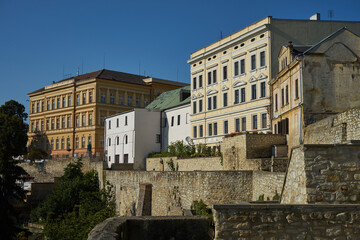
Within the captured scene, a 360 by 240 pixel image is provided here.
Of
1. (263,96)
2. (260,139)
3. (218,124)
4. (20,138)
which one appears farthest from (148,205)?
(20,138)

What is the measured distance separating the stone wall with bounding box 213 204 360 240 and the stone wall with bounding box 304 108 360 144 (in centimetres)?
1014

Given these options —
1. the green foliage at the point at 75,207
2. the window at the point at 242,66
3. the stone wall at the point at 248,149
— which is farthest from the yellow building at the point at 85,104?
the stone wall at the point at 248,149

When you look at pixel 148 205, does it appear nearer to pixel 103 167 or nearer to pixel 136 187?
pixel 136 187

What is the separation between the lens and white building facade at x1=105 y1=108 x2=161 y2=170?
171 feet

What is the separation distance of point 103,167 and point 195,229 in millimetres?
36080

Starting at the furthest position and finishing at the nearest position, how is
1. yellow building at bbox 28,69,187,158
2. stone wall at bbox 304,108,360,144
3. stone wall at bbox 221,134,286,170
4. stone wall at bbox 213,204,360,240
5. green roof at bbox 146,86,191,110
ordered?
yellow building at bbox 28,69,187,158 → green roof at bbox 146,86,191,110 → stone wall at bbox 221,134,286,170 → stone wall at bbox 304,108,360,144 → stone wall at bbox 213,204,360,240

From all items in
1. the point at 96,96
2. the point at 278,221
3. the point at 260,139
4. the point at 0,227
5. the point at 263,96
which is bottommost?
the point at 0,227

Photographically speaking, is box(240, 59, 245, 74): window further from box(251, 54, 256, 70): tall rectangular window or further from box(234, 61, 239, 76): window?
box(251, 54, 256, 70): tall rectangular window

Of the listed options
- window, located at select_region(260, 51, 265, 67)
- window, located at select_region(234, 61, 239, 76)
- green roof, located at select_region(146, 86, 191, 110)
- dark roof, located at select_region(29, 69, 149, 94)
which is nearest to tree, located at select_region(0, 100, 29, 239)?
dark roof, located at select_region(29, 69, 149, 94)

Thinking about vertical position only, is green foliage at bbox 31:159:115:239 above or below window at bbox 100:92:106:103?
below

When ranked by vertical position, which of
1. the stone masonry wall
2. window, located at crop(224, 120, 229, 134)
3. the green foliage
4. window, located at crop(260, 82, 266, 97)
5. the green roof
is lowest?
the green foliage

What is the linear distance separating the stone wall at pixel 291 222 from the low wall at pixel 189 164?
2186 cm

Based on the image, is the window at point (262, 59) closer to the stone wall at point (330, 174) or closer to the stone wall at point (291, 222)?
the stone wall at point (330, 174)

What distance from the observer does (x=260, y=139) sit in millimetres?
26734
